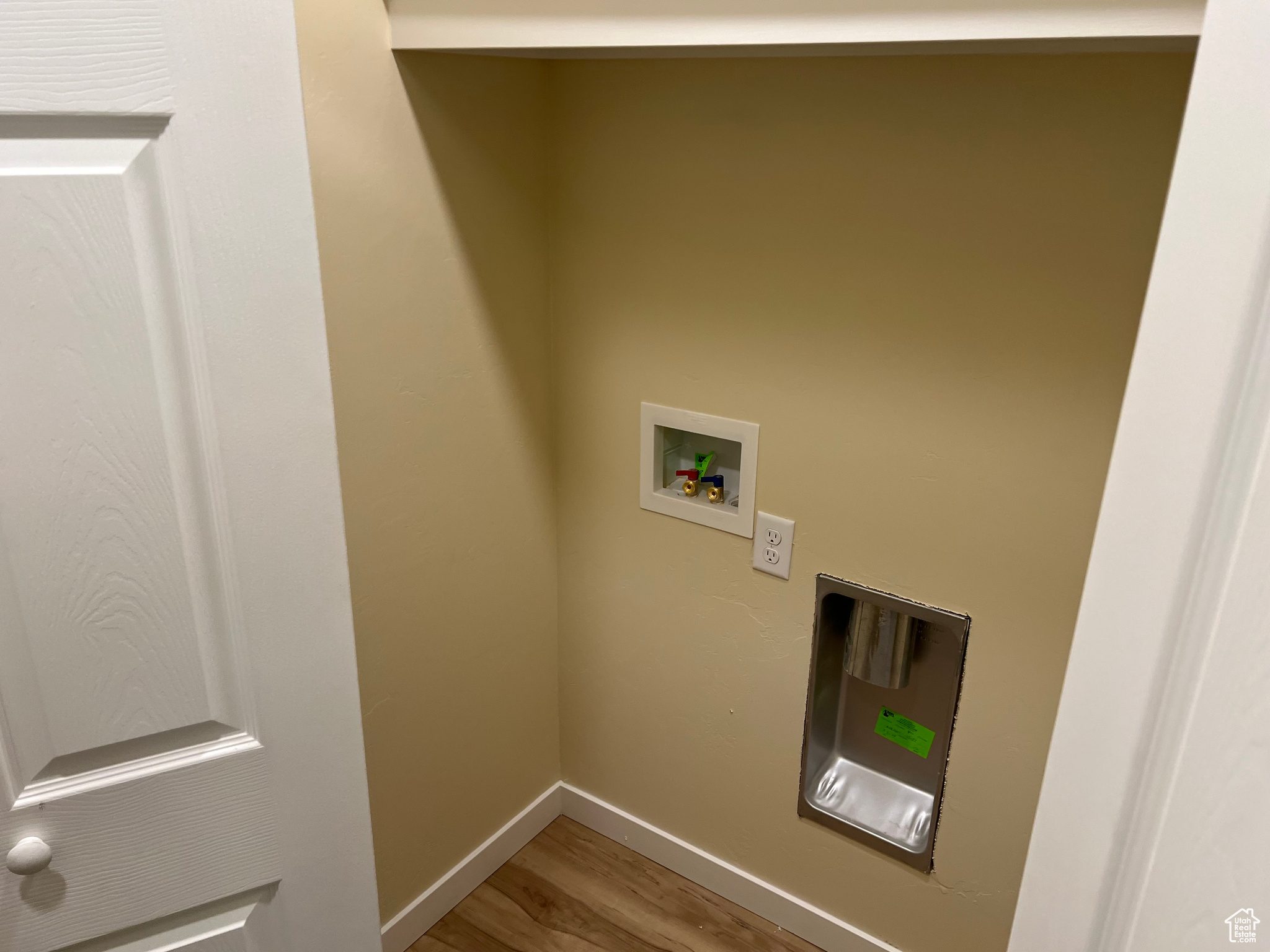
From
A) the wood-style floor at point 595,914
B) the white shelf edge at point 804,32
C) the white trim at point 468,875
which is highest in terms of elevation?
the white shelf edge at point 804,32

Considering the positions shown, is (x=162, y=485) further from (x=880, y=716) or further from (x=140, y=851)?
(x=880, y=716)

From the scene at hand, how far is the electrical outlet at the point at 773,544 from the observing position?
1.70m

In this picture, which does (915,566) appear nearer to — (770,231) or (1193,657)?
(770,231)

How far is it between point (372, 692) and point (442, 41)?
1.14m

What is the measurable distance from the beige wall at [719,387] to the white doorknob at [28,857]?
76 centimetres

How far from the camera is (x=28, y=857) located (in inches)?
34.0

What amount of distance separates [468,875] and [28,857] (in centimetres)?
129

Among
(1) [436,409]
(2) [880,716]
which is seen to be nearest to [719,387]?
(1) [436,409]

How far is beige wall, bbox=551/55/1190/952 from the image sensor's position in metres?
1.31

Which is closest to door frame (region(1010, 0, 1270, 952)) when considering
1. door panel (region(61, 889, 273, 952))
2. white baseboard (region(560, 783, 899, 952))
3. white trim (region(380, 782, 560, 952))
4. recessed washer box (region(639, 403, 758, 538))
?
door panel (region(61, 889, 273, 952))

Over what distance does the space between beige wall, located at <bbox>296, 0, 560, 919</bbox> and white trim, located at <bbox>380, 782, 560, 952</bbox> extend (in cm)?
2

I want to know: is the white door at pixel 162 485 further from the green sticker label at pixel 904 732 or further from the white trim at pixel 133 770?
the green sticker label at pixel 904 732

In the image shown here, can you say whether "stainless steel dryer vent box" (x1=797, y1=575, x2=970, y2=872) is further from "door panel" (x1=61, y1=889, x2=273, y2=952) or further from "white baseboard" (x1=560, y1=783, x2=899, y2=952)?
"door panel" (x1=61, y1=889, x2=273, y2=952)

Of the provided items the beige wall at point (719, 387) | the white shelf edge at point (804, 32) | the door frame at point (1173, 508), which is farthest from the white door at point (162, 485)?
the door frame at point (1173, 508)
